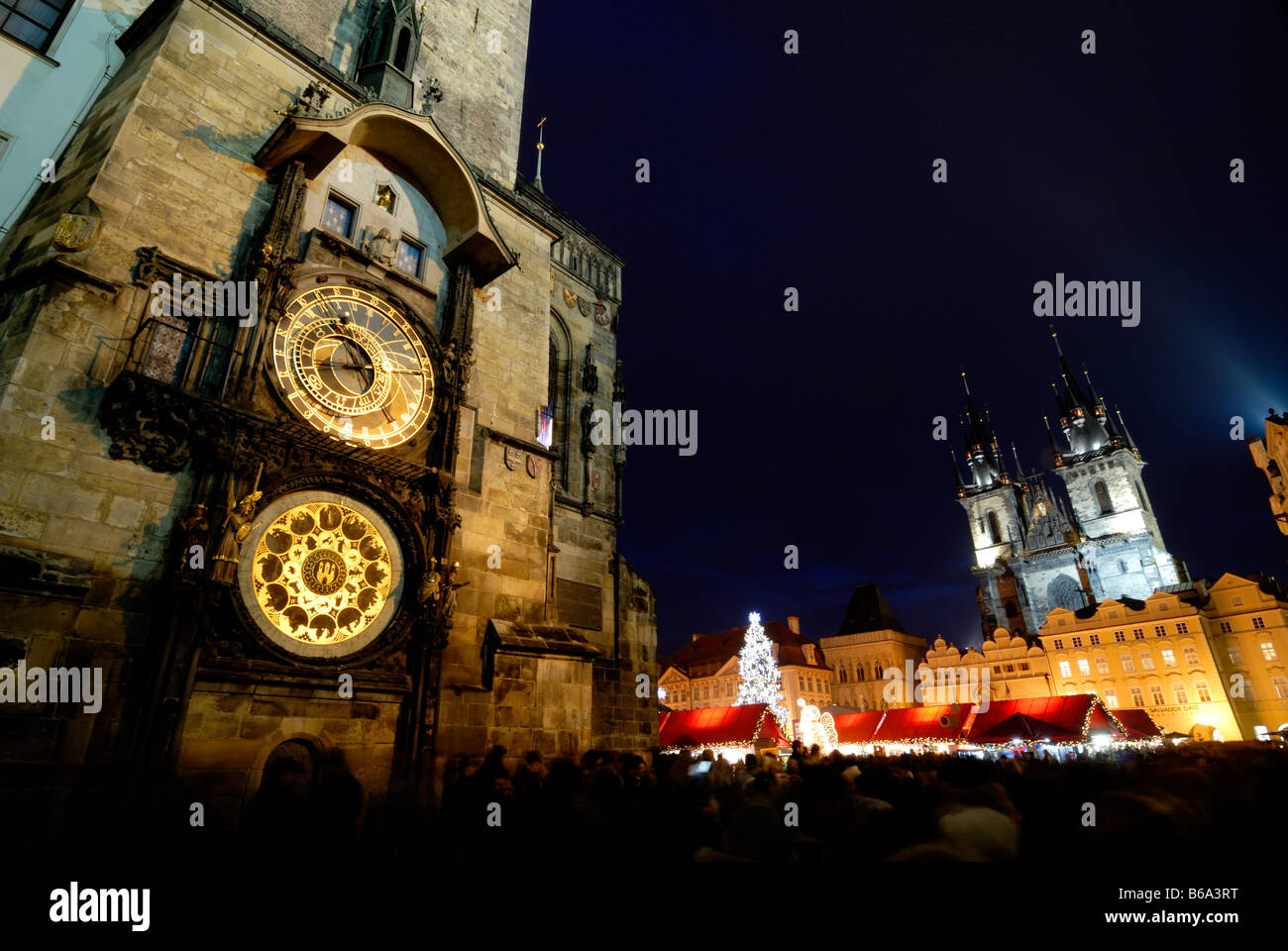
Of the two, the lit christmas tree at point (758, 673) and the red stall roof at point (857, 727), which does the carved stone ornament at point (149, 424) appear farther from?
the red stall roof at point (857, 727)

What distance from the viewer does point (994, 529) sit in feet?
254

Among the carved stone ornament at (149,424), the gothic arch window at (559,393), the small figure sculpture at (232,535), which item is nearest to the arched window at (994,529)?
the gothic arch window at (559,393)

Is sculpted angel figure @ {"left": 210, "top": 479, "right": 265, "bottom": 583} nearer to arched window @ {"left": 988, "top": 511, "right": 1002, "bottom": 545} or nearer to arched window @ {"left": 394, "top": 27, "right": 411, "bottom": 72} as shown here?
arched window @ {"left": 394, "top": 27, "right": 411, "bottom": 72}

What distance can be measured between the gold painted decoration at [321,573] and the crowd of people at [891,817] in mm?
3511

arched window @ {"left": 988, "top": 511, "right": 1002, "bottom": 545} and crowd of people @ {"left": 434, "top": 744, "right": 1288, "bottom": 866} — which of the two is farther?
arched window @ {"left": 988, "top": 511, "right": 1002, "bottom": 545}

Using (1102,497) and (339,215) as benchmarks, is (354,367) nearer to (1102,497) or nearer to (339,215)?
(339,215)

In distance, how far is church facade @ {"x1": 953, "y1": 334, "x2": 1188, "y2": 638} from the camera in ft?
207

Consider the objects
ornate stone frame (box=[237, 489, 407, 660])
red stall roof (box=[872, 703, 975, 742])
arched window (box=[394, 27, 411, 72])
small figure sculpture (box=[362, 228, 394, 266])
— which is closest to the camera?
ornate stone frame (box=[237, 489, 407, 660])

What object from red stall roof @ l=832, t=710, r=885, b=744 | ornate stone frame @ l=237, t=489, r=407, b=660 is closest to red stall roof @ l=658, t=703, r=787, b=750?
red stall roof @ l=832, t=710, r=885, b=744

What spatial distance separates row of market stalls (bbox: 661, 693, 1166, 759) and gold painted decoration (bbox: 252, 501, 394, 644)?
18291mm

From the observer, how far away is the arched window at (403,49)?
1359cm

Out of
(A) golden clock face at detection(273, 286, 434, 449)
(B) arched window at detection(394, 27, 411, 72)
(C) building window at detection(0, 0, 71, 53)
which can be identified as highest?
(B) arched window at detection(394, 27, 411, 72)

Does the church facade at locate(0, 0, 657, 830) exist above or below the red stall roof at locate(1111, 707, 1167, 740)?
above
